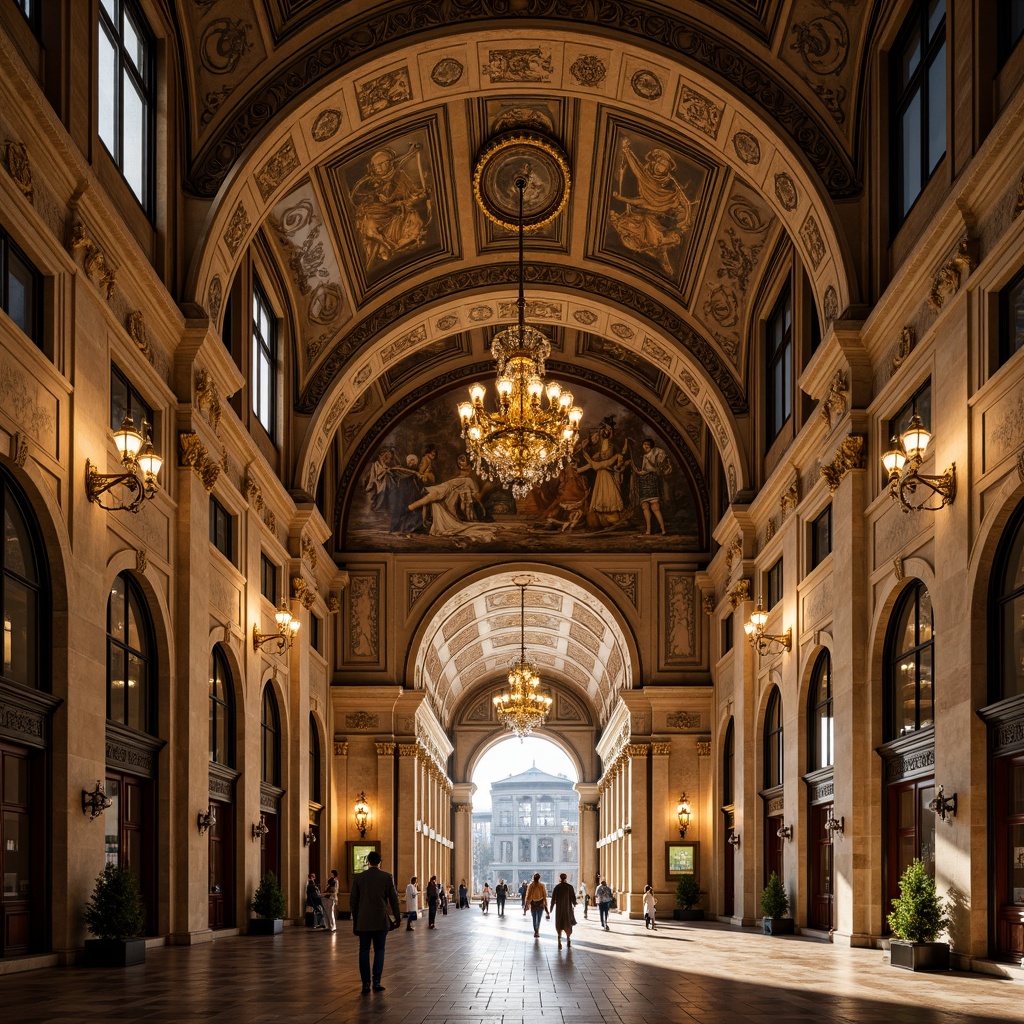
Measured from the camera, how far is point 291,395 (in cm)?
2995

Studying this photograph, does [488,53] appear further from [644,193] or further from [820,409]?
[820,409]

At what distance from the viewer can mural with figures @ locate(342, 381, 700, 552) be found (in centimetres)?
3747

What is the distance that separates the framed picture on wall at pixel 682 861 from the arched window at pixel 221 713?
15.6 metres

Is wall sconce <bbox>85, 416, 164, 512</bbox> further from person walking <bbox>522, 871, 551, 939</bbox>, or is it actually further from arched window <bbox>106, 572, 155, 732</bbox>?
person walking <bbox>522, 871, 551, 939</bbox>

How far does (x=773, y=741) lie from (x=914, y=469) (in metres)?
14.2

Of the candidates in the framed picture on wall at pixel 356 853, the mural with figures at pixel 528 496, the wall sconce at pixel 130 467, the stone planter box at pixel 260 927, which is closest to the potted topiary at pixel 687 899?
the framed picture on wall at pixel 356 853

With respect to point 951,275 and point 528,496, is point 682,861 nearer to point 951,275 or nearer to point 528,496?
point 528,496

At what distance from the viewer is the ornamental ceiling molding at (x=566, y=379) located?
37094 mm

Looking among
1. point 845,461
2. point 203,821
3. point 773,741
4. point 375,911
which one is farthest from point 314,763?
point 375,911

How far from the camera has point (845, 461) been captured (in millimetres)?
20188

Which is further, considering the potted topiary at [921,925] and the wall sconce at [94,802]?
the wall sconce at [94,802]

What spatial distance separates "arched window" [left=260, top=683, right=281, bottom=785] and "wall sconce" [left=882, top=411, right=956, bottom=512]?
1595 cm

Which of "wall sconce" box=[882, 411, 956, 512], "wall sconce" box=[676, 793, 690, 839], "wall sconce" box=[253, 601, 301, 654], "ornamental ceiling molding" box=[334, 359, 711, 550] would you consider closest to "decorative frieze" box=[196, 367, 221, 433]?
"wall sconce" box=[253, 601, 301, 654]

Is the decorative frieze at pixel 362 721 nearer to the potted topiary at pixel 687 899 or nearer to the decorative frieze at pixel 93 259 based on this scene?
the potted topiary at pixel 687 899
